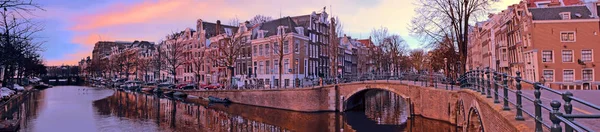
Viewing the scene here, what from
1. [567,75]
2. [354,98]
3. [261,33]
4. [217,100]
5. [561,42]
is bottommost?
[217,100]

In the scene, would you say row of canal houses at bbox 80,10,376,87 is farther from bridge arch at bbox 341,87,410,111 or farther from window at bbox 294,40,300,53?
bridge arch at bbox 341,87,410,111

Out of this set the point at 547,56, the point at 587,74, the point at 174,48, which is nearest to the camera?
the point at 587,74

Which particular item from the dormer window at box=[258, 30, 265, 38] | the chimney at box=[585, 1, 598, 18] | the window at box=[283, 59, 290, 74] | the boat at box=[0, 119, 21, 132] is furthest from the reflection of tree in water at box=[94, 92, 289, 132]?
the chimney at box=[585, 1, 598, 18]

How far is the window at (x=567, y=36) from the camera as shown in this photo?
35.1 meters

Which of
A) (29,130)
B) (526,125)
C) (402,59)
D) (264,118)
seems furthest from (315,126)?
(402,59)

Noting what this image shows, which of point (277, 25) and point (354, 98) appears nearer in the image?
point (354, 98)

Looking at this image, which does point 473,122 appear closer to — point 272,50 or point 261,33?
point 272,50

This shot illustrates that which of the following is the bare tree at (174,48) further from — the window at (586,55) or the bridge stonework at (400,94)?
the window at (586,55)

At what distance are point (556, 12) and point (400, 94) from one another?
19.0 metres

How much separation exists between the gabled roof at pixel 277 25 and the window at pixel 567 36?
82.9 feet

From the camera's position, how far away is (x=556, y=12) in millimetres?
35906

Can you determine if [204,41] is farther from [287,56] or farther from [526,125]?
[526,125]

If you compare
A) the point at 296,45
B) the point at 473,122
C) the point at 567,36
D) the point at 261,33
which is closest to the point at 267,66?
the point at 261,33

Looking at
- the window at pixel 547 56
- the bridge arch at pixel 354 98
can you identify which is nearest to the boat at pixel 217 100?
the bridge arch at pixel 354 98
